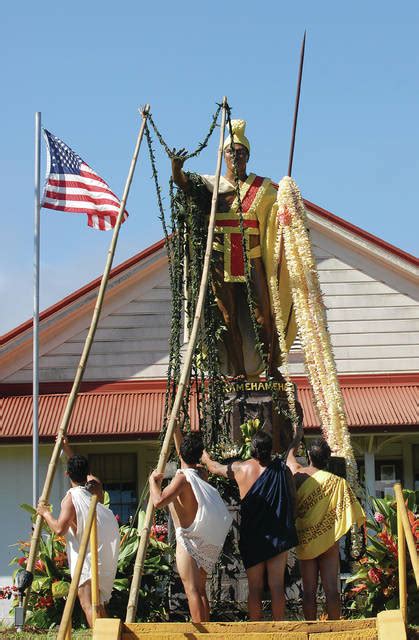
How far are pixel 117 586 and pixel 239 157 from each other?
4020mm

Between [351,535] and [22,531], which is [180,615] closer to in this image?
[351,535]

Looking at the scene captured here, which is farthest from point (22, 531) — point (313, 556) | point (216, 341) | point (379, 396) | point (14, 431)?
point (313, 556)

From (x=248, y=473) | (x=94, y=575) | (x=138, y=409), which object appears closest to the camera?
(x=94, y=575)

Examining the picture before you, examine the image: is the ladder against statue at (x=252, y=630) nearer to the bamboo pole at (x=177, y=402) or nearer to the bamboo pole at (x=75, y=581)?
the bamboo pole at (x=75, y=581)

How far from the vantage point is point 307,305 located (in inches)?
486

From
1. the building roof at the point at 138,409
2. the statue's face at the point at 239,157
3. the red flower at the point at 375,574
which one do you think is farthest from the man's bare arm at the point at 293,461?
the building roof at the point at 138,409

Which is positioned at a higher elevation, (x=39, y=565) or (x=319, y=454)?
(x=319, y=454)

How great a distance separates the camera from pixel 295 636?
351 inches

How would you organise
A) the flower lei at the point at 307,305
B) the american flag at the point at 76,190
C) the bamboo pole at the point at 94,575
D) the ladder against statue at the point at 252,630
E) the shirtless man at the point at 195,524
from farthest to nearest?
the american flag at the point at 76,190
the flower lei at the point at 307,305
the shirtless man at the point at 195,524
the bamboo pole at the point at 94,575
the ladder against statue at the point at 252,630

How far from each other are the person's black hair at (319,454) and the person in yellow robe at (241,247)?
226 centimetres

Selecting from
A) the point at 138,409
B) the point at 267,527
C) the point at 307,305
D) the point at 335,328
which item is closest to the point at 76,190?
the point at 138,409

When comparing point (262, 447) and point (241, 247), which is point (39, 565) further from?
point (241, 247)

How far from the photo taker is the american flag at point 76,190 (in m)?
17.2

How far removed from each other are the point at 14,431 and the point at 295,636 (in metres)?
12.5
